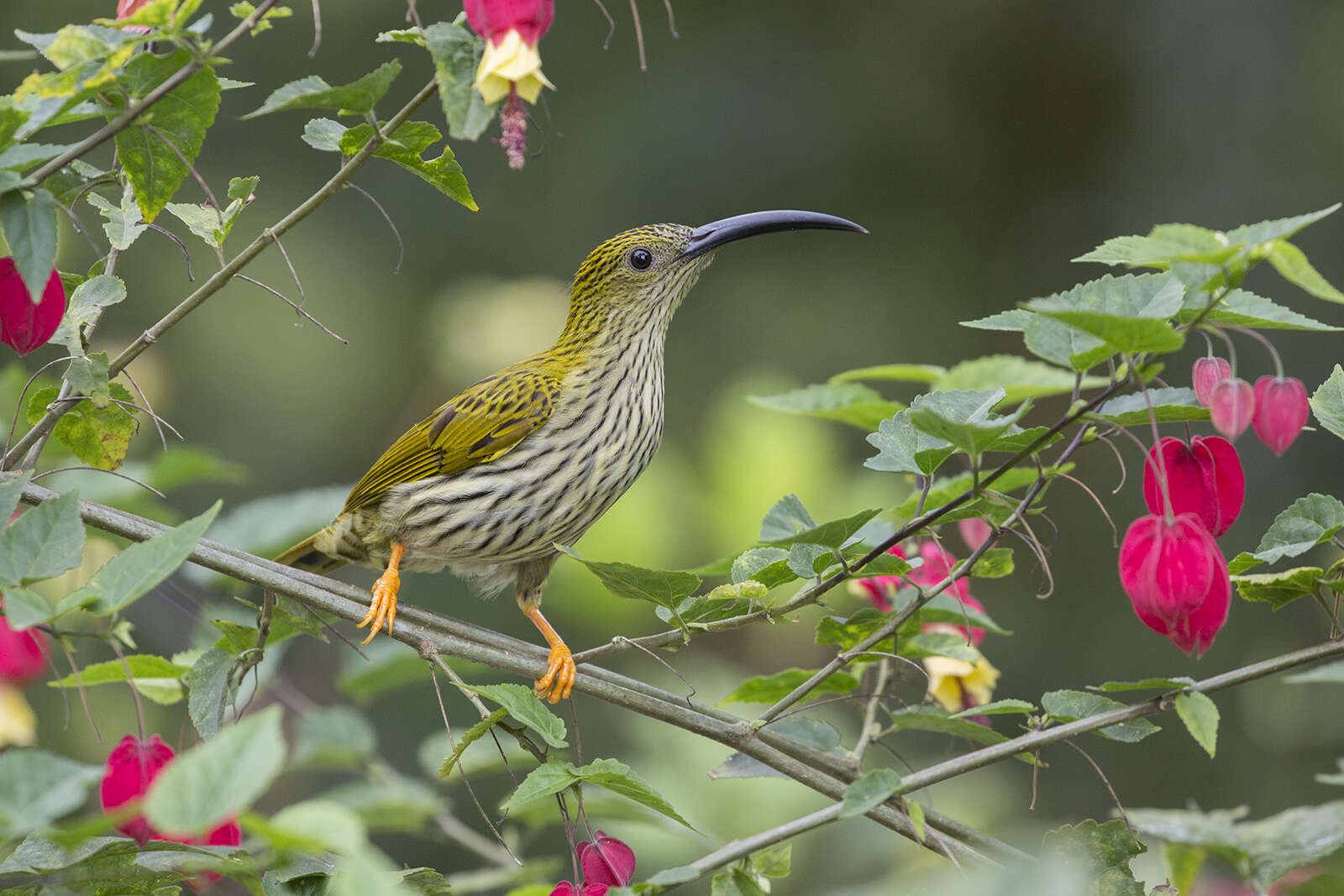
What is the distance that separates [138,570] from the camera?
4.48ft

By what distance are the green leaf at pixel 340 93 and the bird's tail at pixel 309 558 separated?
1.74m

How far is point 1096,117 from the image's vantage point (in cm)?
720

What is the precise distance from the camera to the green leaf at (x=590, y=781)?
1717 mm

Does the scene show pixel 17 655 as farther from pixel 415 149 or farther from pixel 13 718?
pixel 415 149

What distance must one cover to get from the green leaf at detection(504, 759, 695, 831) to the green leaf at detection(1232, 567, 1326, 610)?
847 millimetres

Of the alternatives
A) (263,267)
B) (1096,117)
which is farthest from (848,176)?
(263,267)

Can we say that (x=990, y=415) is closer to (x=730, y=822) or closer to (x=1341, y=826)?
(x=1341, y=826)

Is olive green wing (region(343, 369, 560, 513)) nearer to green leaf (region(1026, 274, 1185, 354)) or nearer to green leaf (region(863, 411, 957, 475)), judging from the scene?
green leaf (region(863, 411, 957, 475))

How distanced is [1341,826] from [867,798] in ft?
1.92

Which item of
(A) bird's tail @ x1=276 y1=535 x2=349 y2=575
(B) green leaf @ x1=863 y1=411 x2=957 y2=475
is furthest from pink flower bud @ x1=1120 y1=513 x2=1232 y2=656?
(A) bird's tail @ x1=276 y1=535 x2=349 y2=575

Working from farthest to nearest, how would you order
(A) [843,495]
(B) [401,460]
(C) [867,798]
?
(A) [843,495]
(B) [401,460]
(C) [867,798]

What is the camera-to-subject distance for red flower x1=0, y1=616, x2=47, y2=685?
98.2 inches

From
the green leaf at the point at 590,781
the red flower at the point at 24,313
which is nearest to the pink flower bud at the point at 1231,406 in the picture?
the green leaf at the point at 590,781

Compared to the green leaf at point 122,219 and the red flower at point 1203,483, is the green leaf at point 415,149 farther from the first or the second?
the red flower at point 1203,483
